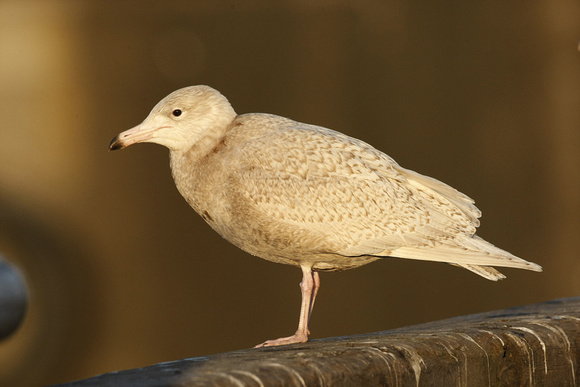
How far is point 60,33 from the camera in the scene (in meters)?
6.98

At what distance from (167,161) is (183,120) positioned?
362cm

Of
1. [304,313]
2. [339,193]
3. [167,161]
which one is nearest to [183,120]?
[339,193]

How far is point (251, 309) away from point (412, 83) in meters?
2.61

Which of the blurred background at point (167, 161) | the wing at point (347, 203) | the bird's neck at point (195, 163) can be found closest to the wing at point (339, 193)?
the wing at point (347, 203)

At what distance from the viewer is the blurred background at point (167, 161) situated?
271 inches

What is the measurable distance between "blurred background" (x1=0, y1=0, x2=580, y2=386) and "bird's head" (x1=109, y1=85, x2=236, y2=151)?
334 centimetres

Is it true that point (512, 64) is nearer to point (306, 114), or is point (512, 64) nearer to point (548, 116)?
point (548, 116)

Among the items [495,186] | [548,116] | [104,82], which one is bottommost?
[495,186]

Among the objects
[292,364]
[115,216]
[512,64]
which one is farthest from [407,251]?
[512,64]

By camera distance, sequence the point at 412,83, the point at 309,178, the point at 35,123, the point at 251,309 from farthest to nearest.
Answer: the point at 412,83 → the point at 251,309 → the point at 35,123 → the point at 309,178

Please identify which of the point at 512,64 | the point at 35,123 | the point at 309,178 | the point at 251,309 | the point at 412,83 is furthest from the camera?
the point at 512,64

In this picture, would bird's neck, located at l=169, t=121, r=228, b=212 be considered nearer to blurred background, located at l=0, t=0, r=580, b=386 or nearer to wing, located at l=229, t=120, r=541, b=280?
wing, located at l=229, t=120, r=541, b=280

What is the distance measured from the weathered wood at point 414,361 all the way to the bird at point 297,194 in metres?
0.28

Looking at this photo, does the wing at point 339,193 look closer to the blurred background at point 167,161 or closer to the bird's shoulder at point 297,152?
the bird's shoulder at point 297,152
